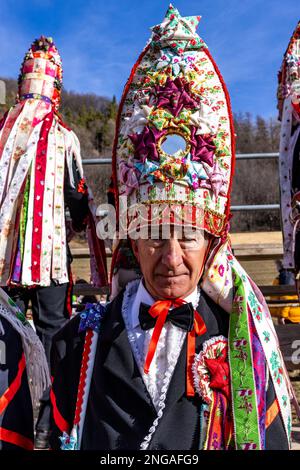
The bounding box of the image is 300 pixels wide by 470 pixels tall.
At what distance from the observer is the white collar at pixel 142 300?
1.74 m

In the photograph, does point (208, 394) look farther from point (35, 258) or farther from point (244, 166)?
point (244, 166)

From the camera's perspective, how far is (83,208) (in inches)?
133

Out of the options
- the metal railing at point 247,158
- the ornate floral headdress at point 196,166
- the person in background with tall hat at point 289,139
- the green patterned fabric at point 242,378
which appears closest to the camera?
the green patterned fabric at point 242,378

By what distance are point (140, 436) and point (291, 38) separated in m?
2.48

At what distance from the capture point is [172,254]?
165 centimetres

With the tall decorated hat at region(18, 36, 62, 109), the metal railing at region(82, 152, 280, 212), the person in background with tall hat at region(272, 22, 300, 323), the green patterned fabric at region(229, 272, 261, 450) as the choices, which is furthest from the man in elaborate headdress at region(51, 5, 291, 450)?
the metal railing at region(82, 152, 280, 212)

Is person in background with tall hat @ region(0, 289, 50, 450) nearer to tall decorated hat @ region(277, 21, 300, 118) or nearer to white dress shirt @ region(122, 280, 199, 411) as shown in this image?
white dress shirt @ region(122, 280, 199, 411)

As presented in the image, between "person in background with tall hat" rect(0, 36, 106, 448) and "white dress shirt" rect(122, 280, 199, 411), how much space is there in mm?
1415

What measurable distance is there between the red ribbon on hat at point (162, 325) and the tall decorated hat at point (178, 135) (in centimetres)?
26

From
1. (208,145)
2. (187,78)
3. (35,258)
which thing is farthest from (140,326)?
(35,258)

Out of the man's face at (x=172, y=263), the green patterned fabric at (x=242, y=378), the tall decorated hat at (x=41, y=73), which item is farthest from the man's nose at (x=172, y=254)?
the tall decorated hat at (x=41, y=73)

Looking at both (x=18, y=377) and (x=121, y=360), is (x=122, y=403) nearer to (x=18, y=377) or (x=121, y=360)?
(x=121, y=360)

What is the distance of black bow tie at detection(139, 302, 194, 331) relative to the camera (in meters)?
1.69

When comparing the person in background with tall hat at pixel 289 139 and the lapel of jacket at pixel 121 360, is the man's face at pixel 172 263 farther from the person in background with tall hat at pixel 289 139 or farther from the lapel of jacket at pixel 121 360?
the person in background with tall hat at pixel 289 139
